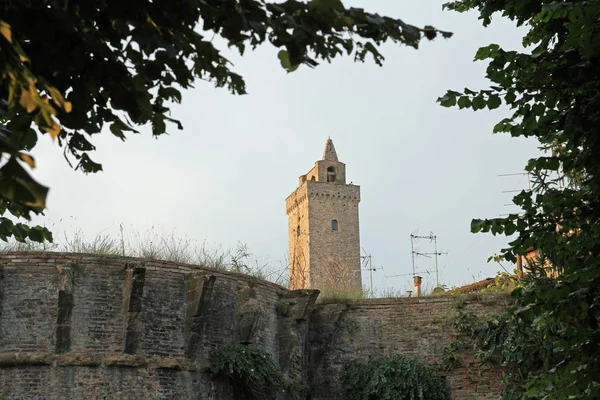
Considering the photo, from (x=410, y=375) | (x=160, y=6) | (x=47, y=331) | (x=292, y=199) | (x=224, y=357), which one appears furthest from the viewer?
(x=292, y=199)

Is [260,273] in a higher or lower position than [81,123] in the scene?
higher

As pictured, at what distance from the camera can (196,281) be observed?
1658 cm

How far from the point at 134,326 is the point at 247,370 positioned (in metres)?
2.09

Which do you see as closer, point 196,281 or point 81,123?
point 81,123

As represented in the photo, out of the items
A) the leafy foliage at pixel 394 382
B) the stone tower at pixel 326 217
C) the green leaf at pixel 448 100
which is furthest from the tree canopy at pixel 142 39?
the stone tower at pixel 326 217

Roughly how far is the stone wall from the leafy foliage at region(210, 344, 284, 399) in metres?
2.16

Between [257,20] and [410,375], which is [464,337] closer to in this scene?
[410,375]

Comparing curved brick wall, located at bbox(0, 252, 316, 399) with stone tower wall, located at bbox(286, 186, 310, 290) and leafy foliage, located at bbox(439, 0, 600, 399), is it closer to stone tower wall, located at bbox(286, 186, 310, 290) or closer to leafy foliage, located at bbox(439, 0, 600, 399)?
leafy foliage, located at bbox(439, 0, 600, 399)

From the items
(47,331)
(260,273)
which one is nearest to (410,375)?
(260,273)

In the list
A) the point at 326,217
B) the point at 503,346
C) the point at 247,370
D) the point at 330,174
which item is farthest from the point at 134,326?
the point at 330,174

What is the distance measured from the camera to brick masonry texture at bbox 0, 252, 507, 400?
15219 millimetres

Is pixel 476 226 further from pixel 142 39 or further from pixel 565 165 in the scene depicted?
pixel 142 39

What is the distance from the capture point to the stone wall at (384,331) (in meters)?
18.8

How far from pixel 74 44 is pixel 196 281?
37.6ft
